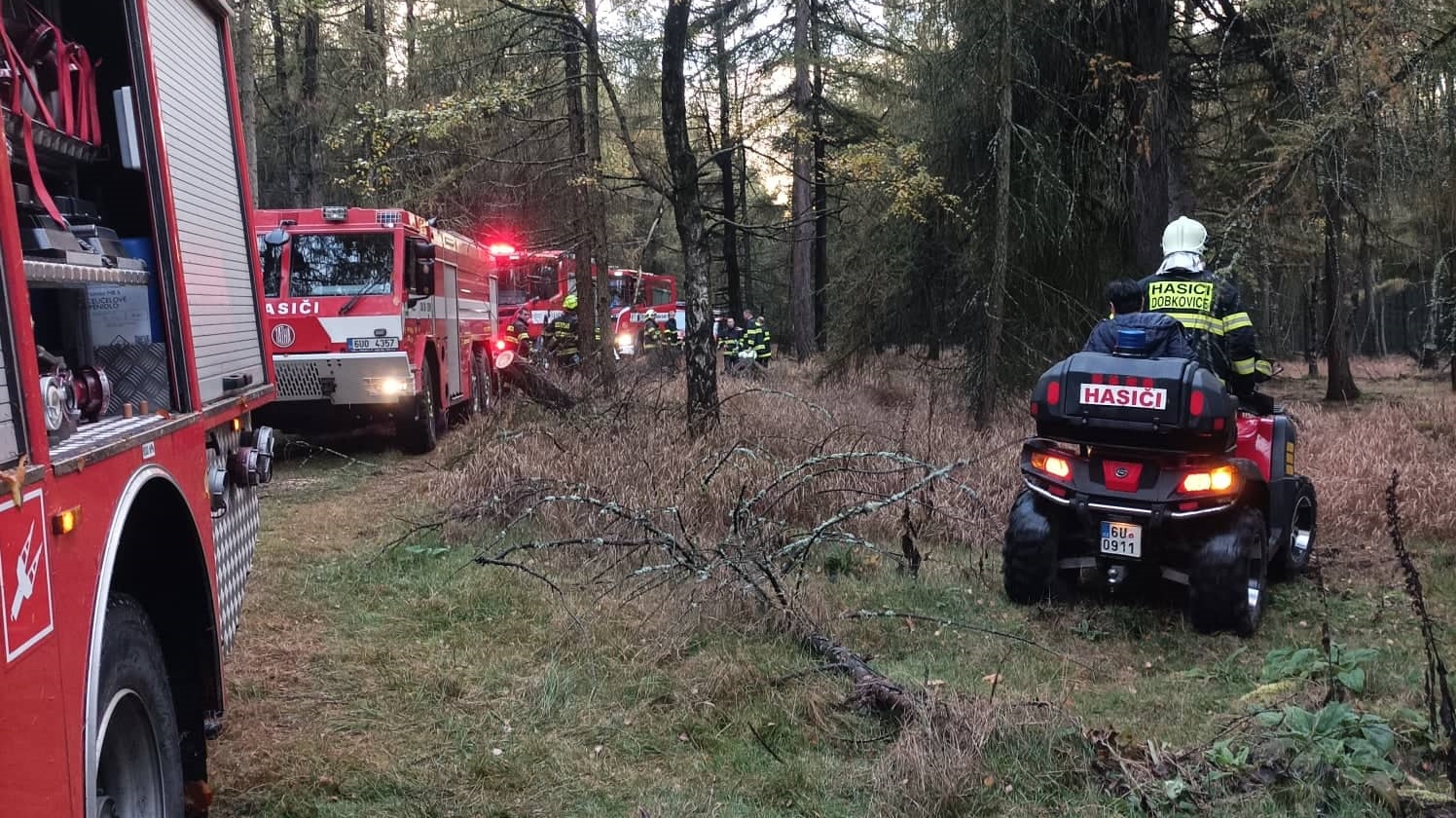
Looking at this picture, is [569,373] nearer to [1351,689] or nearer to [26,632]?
[1351,689]

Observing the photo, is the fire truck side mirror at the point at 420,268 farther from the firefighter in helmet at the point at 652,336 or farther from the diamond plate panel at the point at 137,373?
the firefighter in helmet at the point at 652,336

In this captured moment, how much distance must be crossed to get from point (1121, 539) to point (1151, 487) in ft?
1.03

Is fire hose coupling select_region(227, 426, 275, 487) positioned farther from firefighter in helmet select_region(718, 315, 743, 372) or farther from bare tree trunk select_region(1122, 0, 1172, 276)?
firefighter in helmet select_region(718, 315, 743, 372)

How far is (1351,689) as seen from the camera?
13.6 ft

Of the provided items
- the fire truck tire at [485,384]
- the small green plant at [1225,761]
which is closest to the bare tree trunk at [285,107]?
the fire truck tire at [485,384]

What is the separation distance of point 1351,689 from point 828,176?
11.4m

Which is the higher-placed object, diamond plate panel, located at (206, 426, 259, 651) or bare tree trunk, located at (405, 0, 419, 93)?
bare tree trunk, located at (405, 0, 419, 93)

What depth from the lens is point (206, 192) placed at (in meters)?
4.03

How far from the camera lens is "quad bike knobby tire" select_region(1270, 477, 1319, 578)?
6.43 meters

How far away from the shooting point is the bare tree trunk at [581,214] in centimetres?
1450

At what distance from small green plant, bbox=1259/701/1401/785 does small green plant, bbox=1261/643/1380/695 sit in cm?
23

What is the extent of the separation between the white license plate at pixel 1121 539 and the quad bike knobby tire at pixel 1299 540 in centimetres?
144

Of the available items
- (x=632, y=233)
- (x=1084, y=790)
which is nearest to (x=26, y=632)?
(x=1084, y=790)

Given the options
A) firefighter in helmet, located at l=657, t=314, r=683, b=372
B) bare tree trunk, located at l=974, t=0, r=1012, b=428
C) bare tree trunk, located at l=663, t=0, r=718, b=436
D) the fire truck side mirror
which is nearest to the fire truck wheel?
firefighter in helmet, located at l=657, t=314, r=683, b=372
